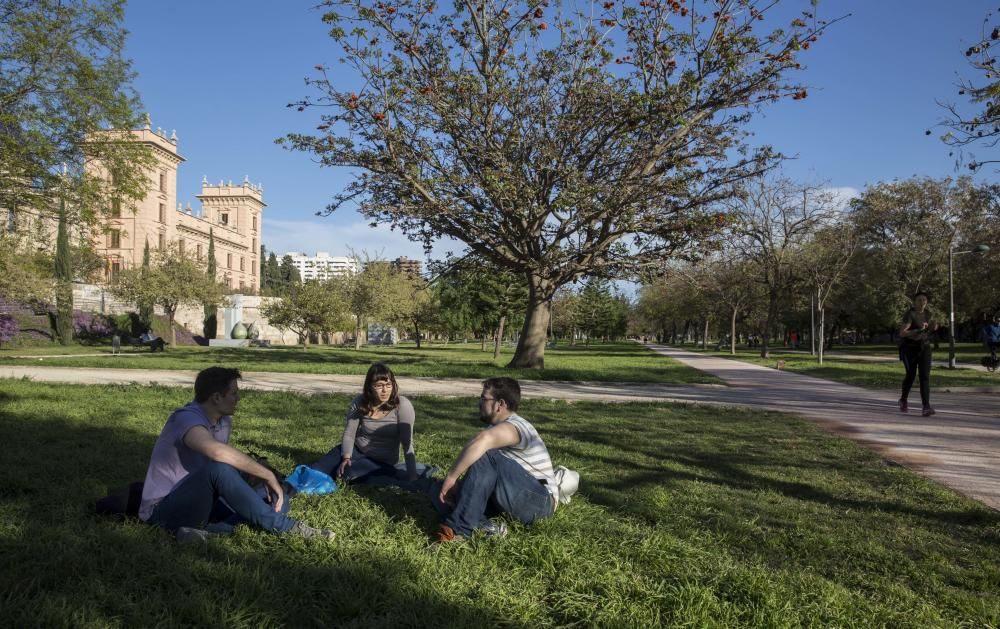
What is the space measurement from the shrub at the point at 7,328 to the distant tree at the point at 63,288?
2.21m

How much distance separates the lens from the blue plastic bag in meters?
4.86

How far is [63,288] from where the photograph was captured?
3256 cm

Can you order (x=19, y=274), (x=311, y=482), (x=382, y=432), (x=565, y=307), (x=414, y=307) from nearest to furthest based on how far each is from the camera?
(x=311, y=482) < (x=382, y=432) < (x=19, y=274) < (x=414, y=307) < (x=565, y=307)

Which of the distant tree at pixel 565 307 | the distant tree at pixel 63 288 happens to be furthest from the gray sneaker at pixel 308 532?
the distant tree at pixel 565 307

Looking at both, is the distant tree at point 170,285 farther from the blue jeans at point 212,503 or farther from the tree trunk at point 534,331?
the blue jeans at point 212,503

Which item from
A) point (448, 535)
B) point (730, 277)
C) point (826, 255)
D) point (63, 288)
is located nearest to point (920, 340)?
point (448, 535)

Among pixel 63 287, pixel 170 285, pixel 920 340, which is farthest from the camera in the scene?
pixel 170 285

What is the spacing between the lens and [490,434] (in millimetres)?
4188

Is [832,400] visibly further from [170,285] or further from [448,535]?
[170,285]

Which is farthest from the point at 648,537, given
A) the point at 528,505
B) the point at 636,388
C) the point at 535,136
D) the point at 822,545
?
the point at 535,136

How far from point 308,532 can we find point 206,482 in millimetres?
609

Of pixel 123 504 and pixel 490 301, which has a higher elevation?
pixel 490 301

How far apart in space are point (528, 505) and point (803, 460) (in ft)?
13.2

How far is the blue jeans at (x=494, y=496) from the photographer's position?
3.98 metres
